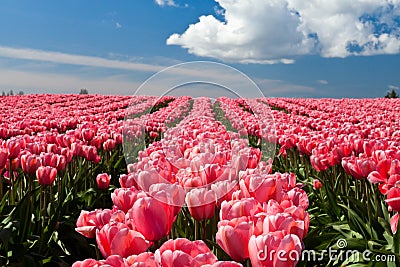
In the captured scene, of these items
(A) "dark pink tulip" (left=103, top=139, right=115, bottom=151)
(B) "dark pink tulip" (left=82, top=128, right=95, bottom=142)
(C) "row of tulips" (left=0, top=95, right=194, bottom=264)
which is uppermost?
(B) "dark pink tulip" (left=82, top=128, right=95, bottom=142)

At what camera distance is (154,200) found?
5.78ft

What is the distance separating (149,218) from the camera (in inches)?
67.0

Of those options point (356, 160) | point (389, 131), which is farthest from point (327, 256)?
point (389, 131)

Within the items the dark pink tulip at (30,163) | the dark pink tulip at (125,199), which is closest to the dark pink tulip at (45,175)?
the dark pink tulip at (30,163)

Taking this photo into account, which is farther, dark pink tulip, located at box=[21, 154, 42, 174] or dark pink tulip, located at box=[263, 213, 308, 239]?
dark pink tulip, located at box=[21, 154, 42, 174]

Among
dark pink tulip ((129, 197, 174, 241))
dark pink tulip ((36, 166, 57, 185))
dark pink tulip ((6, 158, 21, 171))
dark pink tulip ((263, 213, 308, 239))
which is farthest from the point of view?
dark pink tulip ((6, 158, 21, 171))

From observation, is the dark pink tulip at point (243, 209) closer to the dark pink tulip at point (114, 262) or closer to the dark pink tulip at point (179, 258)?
the dark pink tulip at point (179, 258)

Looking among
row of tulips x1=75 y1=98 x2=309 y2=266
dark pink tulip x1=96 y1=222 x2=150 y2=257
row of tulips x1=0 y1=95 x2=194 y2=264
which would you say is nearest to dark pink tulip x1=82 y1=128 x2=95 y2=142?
row of tulips x1=0 y1=95 x2=194 y2=264

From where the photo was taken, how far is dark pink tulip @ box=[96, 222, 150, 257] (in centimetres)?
A: 148

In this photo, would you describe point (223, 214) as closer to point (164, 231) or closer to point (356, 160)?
point (164, 231)

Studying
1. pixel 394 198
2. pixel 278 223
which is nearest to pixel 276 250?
pixel 278 223

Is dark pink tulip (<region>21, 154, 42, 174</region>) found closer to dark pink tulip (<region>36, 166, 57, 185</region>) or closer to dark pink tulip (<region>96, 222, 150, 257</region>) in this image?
dark pink tulip (<region>36, 166, 57, 185</region>)

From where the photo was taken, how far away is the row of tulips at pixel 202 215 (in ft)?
4.43

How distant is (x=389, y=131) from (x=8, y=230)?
509 centimetres
